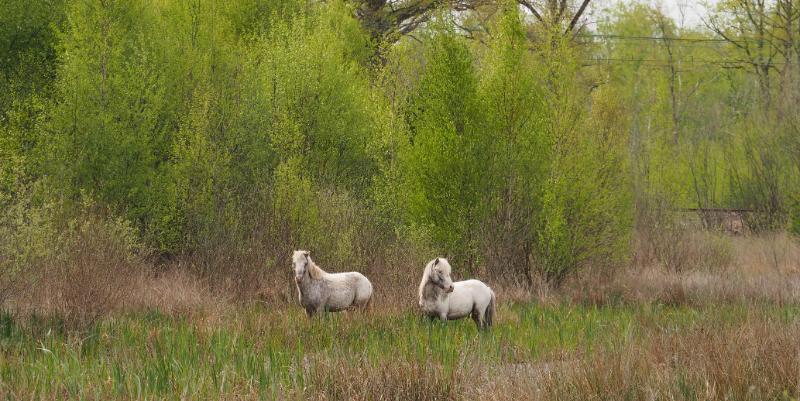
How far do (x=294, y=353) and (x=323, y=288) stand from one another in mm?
2794

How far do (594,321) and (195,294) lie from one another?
6.03 meters

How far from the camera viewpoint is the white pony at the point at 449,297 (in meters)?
9.27

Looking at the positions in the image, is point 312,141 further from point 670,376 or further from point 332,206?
point 670,376

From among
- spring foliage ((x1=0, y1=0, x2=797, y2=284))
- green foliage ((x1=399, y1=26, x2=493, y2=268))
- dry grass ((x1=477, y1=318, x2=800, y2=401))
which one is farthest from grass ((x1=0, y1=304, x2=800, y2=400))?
green foliage ((x1=399, y1=26, x2=493, y2=268))

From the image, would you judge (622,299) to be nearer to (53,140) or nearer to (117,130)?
(117,130)

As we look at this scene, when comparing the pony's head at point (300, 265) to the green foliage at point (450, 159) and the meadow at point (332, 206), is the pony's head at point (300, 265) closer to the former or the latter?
the meadow at point (332, 206)

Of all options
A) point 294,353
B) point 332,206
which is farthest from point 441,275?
point 332,206

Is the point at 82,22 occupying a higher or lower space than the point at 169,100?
higher

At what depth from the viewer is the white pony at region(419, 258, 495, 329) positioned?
927 cm

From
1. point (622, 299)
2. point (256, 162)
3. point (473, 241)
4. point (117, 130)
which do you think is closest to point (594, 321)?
point (622, 299)

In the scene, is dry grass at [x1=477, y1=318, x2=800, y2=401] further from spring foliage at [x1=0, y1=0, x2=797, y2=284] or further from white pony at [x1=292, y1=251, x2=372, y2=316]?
spring foliage at [x1=0, y1=0, x2=797, y2=284]

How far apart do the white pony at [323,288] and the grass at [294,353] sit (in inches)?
10.0

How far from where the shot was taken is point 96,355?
8328mm

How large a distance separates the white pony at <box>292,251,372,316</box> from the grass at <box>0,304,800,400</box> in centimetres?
25
